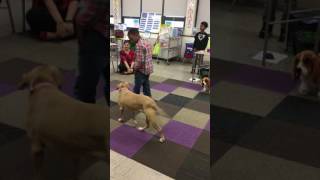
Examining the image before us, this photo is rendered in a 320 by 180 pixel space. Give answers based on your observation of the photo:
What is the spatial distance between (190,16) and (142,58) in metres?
2.58

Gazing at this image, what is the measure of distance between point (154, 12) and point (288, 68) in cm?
564

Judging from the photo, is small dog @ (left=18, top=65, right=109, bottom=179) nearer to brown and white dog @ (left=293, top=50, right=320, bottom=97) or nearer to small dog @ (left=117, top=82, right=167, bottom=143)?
brown and white dog @ (left=293, top=50, right=320, bottom=97)

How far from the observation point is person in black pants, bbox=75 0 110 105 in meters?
0.39

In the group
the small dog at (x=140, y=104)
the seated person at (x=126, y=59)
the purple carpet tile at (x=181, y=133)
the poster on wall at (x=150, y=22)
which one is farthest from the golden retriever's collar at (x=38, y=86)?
the poster on wall at (x=150, y=22)

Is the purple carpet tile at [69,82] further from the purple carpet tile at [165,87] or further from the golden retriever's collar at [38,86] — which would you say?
the purple carpet tile at [165,87]

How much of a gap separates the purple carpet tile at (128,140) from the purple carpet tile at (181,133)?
0.20 m

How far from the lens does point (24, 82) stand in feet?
1.26

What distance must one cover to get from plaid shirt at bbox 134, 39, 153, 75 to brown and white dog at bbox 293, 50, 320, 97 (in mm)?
2733

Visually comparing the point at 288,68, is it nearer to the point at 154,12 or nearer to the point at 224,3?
the point at 224,3

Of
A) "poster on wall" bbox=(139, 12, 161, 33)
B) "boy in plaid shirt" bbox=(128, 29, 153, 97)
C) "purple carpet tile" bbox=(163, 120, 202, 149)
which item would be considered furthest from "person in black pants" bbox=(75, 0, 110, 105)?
"poster on wall" bbox=(139, 12, 161, 33)

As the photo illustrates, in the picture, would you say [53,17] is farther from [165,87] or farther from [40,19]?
[165,87]

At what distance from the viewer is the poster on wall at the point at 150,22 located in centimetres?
564

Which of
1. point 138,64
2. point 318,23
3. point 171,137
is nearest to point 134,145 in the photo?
point 171,137

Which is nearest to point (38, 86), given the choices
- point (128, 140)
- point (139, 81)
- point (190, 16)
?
point (128, 140)
